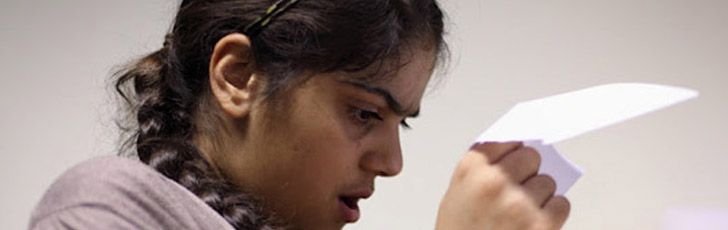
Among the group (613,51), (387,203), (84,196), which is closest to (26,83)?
(387,203)

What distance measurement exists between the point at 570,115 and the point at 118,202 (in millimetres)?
298

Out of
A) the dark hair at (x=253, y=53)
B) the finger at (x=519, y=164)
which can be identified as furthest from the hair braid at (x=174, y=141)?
the finger at (x=519, y=164)

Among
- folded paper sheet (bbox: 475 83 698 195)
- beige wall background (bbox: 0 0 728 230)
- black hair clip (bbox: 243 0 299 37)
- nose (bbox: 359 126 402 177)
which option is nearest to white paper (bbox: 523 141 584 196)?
folded paper sheet (bbox: 475 83 698 195)

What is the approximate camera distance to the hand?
0.52 metres

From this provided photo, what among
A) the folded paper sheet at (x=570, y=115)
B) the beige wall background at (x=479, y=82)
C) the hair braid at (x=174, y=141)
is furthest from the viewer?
the beige wall background at (x=479, y=82)

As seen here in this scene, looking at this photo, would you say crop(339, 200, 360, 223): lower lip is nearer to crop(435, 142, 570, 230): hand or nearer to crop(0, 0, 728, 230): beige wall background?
crop(435, 142, 570, 230): hand

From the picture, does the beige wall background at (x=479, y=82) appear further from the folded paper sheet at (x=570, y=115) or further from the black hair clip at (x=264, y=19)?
the folded paper sheet at (x=570, y=115)

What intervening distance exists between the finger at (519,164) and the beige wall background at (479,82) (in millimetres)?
606

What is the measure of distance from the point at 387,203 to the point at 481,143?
626 mm

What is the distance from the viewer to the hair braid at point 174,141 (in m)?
0.64

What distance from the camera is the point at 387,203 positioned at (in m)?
1.16

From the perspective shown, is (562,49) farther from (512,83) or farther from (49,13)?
(49,13)

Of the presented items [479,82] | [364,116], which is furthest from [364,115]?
[479,82]

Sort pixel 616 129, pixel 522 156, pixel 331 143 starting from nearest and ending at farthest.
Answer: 1. pixel 522 156
2. pixel 331 143
3. pixel 616 129
